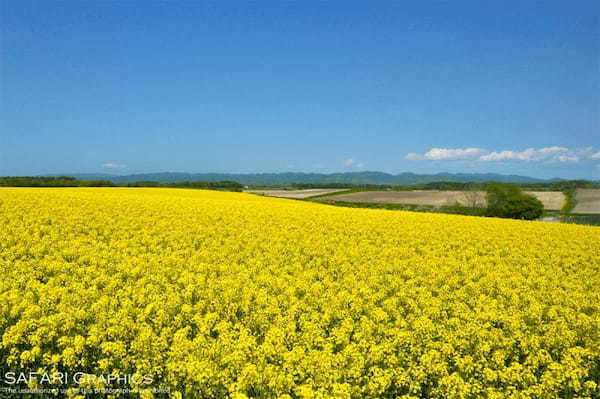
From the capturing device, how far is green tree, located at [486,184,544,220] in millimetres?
59531

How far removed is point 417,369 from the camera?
16.5 ft

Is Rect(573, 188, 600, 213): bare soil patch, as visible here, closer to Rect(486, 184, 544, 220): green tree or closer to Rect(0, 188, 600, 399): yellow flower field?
Rect(486, 184, 544, 220): green tree

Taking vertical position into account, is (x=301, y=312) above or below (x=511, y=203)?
below

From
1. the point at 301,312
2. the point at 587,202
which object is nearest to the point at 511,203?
the point at 587,202

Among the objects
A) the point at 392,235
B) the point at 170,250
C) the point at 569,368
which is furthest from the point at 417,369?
the point at 392,235

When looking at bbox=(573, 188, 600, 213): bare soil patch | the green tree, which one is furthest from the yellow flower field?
bbox=(573, 188, 600, 213): bare soil patch

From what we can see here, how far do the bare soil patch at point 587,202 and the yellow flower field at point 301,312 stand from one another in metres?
67.4

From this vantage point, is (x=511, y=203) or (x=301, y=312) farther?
(x=511, y=203)

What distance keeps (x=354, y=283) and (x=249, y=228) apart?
7.37 metres

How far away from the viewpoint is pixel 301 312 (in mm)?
6828

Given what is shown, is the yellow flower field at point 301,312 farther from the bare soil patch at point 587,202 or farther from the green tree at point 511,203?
the bare soil patch at point 587,202

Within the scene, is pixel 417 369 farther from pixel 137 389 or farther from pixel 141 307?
pixel 141 307

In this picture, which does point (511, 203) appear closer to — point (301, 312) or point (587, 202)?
point (587, 202)

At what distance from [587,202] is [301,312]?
299ft
